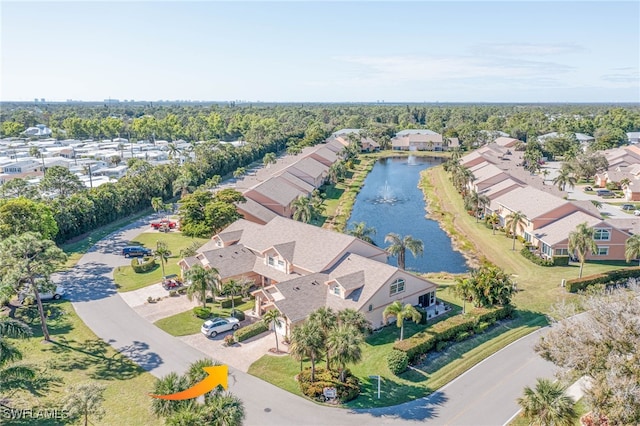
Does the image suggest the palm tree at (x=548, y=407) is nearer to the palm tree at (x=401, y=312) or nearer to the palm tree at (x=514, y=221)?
the palm tree at (x=401, y=312)

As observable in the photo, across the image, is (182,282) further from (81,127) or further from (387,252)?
(81,127)

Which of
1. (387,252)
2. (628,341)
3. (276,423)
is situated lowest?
(276,423)

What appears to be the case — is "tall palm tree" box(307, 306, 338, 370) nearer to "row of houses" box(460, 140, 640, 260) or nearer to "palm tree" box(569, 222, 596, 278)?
"palm tree" box(569, 222, 596, 278)

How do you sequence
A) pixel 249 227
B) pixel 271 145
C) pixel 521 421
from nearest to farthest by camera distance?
1. pixel 521 421
2. pixel 249 227
3. pixel 271 145

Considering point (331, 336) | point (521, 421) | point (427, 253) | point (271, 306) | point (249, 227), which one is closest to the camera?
point (521, 421)

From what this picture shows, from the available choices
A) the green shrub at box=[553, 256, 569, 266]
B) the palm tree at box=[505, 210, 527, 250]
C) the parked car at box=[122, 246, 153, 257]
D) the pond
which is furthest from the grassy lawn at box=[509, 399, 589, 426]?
the parked car at box=[122, 246, 153, 257]

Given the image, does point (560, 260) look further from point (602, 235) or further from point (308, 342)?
point (308, 342)

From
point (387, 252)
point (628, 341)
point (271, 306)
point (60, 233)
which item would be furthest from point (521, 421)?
point (60, 233)
